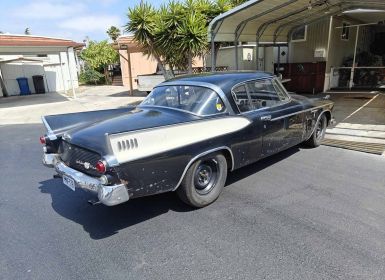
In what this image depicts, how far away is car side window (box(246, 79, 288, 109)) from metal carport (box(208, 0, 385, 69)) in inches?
144

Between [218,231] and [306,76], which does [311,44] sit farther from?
[218,231]

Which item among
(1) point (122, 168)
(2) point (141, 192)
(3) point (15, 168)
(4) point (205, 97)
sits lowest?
(3) point (15, 168)

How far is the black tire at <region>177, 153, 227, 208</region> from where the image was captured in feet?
11.9

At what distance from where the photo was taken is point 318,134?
20.5 feet

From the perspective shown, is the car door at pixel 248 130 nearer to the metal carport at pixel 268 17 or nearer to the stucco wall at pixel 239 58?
the metal carport at pixel 268 17

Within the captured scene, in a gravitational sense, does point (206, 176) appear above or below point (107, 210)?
above

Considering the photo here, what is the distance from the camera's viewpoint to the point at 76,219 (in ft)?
12.3

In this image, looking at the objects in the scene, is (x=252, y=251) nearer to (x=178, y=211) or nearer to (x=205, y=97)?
(x=178, y=211)

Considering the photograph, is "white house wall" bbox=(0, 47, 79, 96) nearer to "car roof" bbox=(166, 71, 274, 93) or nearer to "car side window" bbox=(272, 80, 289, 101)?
"car roof" bbox=(166, 71, 274, 93)

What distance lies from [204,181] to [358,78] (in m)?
12.6

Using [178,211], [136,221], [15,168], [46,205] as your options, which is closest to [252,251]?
[178,211]

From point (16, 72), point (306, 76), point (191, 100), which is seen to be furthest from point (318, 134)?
point (16, 72)

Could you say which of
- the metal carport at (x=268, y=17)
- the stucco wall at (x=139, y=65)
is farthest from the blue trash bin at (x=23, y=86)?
the metal carport at (x=268, y=17)

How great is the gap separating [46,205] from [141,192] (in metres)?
1.79
